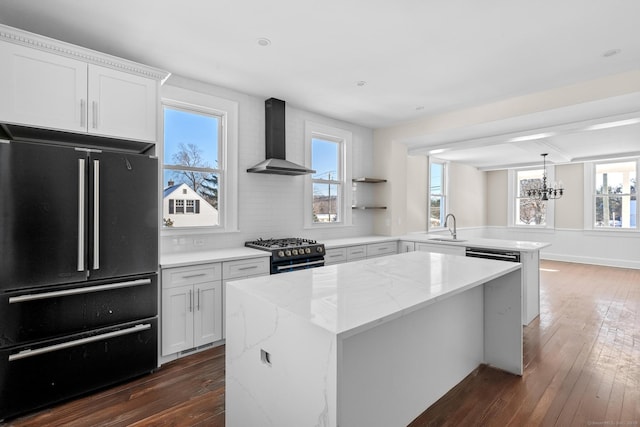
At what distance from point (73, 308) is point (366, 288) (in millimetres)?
2050

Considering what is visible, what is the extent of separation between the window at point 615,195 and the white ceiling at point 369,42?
4.65m

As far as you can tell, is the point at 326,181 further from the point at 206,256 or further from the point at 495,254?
the point at 495,254

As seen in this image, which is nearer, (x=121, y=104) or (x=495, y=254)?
(x=121, y=104)

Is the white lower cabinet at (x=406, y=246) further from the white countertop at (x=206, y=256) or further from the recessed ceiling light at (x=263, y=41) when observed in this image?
the recessed ceiling light at (x=263, y=41)

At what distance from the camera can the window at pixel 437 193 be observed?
707 cm

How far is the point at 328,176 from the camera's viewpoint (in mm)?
5016

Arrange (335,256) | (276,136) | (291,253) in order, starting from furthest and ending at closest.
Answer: (335,256)
(276,136)
(291,253)

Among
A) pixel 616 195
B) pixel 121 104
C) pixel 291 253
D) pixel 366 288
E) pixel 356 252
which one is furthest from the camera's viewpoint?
pixel 616 195

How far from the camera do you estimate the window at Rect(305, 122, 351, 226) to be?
15.4 feet

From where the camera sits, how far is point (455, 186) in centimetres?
798

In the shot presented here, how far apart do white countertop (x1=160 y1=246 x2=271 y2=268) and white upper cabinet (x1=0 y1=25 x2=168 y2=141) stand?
1.07 metres

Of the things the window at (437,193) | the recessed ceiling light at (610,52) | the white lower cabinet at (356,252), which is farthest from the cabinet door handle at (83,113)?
the window at (437,193)

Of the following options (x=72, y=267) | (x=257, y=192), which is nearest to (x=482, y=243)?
(x=257, y=192)

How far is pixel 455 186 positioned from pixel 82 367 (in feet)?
25.7
